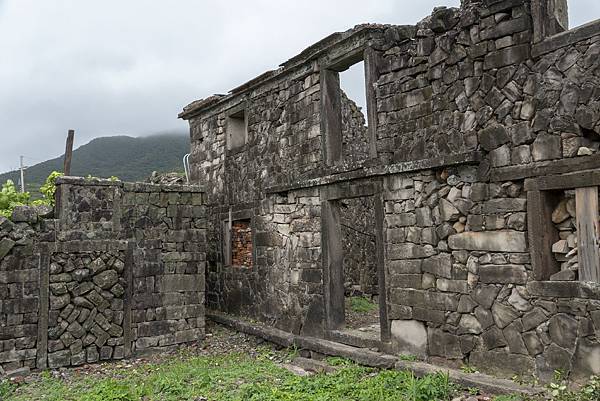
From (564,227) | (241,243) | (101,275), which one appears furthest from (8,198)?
(564,227)

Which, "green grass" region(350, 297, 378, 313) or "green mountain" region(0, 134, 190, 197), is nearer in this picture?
"green grass" region(350, 297, 378, 313)

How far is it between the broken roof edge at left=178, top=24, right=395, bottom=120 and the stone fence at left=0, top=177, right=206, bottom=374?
98.7 inches

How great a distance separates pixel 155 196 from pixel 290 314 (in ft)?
10.2

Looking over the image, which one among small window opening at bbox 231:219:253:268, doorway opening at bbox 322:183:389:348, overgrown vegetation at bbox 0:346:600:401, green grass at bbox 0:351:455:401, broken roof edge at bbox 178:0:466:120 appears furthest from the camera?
small window opening at bbox 231:219:253:268

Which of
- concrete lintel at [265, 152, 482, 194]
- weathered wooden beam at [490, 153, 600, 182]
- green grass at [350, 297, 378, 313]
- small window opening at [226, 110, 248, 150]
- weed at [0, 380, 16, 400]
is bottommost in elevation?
weed at [0, 380, 16, 400]

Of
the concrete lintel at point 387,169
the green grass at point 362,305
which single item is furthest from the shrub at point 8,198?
the green grass at point 362,305

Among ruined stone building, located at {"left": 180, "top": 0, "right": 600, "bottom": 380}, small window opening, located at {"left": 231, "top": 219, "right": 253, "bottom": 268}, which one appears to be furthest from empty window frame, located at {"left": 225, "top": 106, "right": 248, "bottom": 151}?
ruined stone building, located at {"left": 180, "top": 0, "right": 600, "bottom": 380}

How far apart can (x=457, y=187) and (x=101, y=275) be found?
5669mm

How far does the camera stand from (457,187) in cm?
631

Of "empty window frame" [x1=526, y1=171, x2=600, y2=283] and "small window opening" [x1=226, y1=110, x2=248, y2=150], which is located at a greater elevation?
"small window opening" [x1=226, y1=110, x2=248, y2=150]

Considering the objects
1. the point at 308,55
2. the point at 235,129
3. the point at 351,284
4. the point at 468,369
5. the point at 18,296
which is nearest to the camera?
the point at 468,369

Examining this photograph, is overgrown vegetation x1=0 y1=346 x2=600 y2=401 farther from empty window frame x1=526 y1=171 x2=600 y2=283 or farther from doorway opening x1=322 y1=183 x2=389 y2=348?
empty window frame x1=526 y1=171 x2=600 y2=283

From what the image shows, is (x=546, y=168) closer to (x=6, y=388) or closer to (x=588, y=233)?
(x=588, y=233)

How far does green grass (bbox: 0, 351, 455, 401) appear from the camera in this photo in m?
5.93
